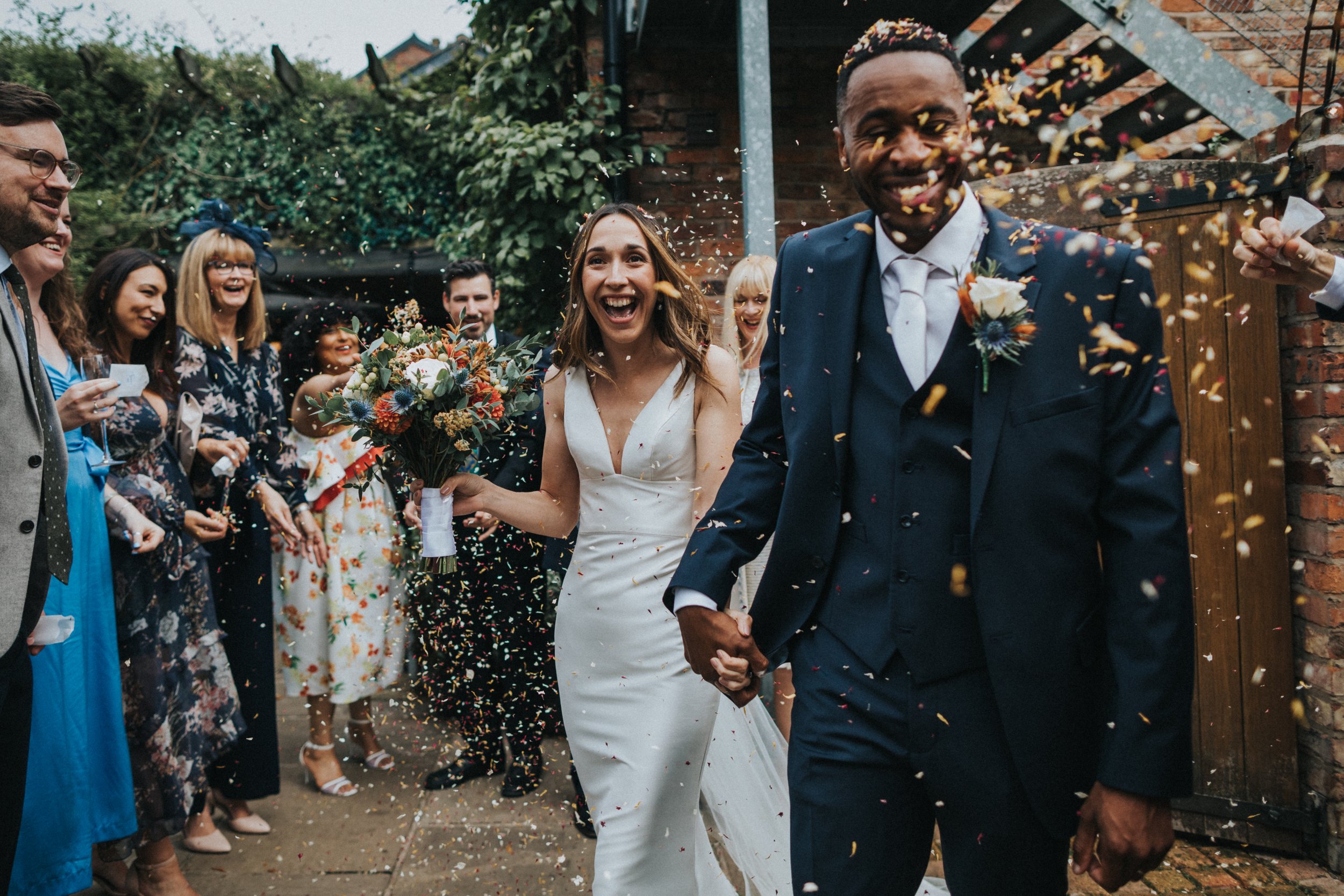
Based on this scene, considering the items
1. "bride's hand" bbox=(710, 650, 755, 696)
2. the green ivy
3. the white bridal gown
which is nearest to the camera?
"bride's hand" bbox=(710, 650, 755, 696)

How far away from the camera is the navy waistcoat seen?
1668 mm

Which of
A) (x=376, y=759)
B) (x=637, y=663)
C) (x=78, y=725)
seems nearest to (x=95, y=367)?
(x=78, y=725)

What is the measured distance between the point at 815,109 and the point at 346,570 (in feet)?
13.0

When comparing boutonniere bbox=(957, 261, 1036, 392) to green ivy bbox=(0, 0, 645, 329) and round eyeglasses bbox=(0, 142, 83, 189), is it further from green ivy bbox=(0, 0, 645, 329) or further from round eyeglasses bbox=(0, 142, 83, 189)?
green ivy bbox=(0, 0, 645, 329)

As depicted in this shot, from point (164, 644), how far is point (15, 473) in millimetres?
1484

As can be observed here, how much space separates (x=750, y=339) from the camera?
4.53 metres

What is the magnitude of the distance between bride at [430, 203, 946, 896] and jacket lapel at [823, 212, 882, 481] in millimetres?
1028

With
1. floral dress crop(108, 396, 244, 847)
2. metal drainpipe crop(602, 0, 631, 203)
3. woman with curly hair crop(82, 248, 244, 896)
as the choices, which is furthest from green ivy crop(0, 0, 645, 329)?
floral dress crop(108, 396, 244, 847)

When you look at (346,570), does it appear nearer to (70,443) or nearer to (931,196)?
(70,443)

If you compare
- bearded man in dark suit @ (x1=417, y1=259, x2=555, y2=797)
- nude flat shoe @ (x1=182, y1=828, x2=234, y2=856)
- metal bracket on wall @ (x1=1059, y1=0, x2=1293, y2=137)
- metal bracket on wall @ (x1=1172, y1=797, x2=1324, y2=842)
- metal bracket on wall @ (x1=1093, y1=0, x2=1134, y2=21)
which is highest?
metal bracket on wall @ (x1=1093, y1=0, x2=1134, y2=21)

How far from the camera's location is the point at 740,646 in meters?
1.92

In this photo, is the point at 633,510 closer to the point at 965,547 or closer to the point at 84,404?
the point at 965,547

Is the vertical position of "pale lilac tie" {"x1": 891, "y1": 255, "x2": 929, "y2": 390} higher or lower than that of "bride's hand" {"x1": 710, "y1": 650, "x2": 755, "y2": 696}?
higher

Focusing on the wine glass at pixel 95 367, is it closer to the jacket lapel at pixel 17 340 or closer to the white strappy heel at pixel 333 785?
the jacket lapel at pixel 17 340
